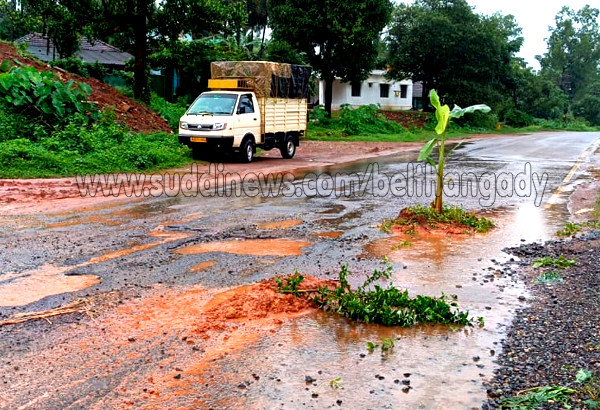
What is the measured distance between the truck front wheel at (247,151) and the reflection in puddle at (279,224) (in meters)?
8.80

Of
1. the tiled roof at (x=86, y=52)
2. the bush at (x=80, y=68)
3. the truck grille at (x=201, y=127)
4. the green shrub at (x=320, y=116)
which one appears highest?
the tiled roof at (x=86, y=52)

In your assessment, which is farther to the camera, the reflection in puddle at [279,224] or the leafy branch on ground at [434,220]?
the leafy branch on ground at [434,220]

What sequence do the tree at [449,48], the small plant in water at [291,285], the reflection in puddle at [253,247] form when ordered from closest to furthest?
the small plant in water at [291,285] → the reflection in puddle at [253,247] → the tree at [449,48]

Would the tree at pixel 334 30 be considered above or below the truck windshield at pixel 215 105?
above

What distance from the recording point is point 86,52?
4141cm

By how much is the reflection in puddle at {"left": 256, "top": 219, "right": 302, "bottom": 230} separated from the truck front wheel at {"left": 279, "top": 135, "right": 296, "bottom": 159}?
10779 mm

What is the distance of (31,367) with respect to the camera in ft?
14.1

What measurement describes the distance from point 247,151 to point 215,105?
5.18 feet

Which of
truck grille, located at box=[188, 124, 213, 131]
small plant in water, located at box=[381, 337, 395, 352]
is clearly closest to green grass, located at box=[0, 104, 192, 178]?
truck grille, located at box=[188, 124, 213, 131]

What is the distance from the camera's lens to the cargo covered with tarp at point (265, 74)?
62.1 ft

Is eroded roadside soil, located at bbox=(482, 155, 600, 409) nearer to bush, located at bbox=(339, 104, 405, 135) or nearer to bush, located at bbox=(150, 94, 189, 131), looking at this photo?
bush, located at bbox=(150, 94, 189, 131)

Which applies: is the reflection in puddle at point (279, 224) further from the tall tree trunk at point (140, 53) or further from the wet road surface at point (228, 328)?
the tall tree trunk at point (140, 53)

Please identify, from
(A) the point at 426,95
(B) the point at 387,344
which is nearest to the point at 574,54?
(A) the point at 426,95

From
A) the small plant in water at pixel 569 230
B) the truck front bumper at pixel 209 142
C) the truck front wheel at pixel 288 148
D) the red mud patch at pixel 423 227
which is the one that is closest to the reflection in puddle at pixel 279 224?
the red mud patch at pixel 423 227
